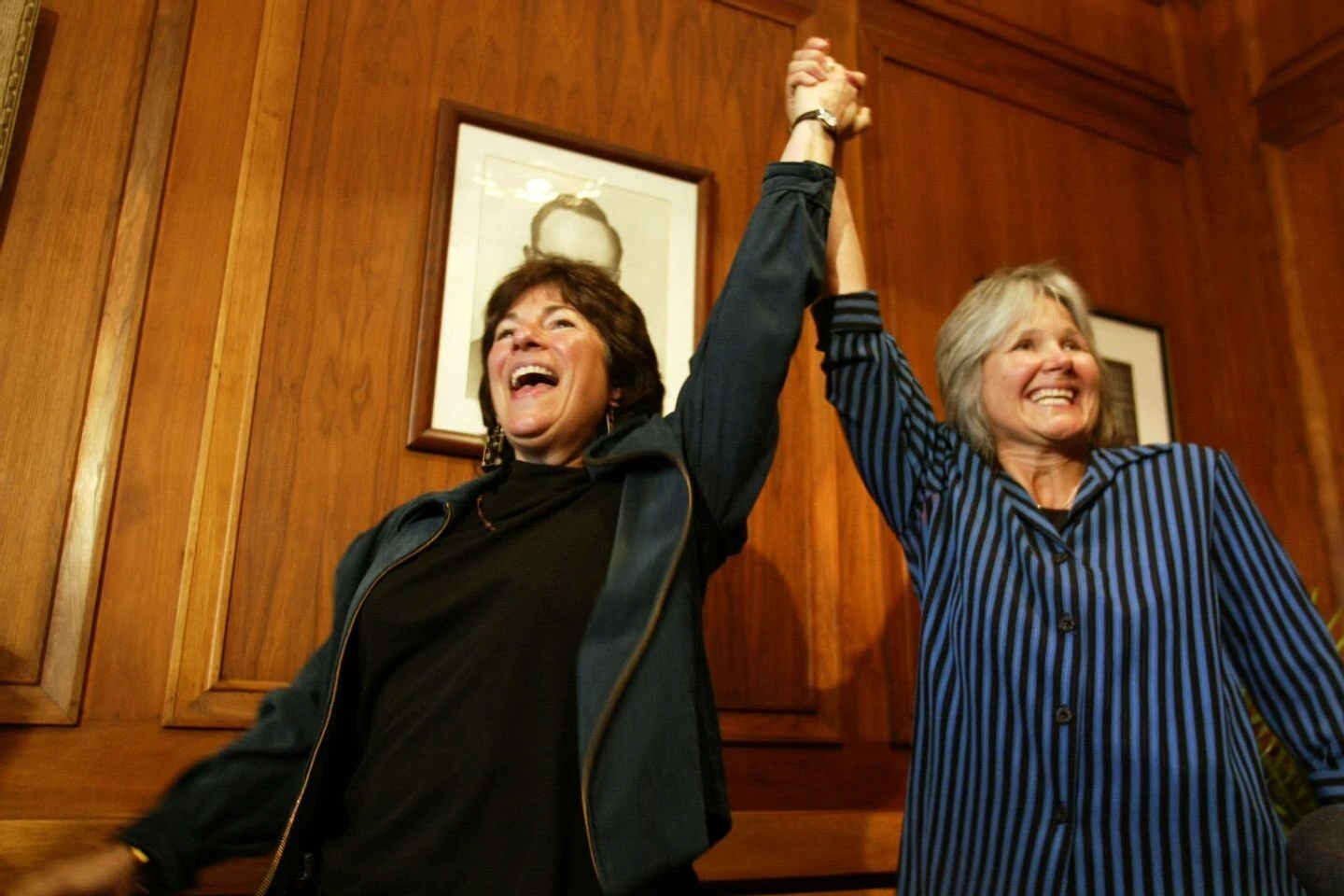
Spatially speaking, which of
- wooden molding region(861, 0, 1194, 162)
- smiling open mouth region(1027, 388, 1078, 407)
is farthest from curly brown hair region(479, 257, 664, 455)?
wooden molding region(861, 0, 1194, 162)

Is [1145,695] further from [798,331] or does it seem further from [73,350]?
[73,350]

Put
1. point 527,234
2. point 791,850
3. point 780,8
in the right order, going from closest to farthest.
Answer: point 791,850
point 527,234
point 780,8

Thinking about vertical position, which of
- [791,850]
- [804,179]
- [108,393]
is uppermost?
[804,179]

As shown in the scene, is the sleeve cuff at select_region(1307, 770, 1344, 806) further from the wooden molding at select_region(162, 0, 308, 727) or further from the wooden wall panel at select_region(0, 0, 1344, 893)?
the wooden molding at select_region(162, 0, 308, 727)

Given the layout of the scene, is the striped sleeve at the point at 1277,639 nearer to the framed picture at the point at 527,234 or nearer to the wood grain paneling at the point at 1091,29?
the framed picture at the point at 527,234

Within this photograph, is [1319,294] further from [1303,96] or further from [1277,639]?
[1277,639]

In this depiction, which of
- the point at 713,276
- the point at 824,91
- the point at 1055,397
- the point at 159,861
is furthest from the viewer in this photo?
the point at 713,276

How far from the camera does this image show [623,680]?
3.41 ft

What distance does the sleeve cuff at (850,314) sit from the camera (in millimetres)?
1410

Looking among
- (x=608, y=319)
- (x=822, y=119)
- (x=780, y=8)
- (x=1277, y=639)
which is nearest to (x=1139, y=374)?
(x=780, y=8)

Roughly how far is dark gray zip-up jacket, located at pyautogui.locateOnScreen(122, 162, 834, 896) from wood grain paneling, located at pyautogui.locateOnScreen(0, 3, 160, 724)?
0.50m

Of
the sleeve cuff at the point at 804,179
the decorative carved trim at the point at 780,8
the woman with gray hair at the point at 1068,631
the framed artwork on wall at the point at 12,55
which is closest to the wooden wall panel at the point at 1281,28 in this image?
the decorative carved trim at the point at 780,8

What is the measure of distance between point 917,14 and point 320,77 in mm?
1521

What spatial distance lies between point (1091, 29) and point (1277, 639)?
7.24 ft
